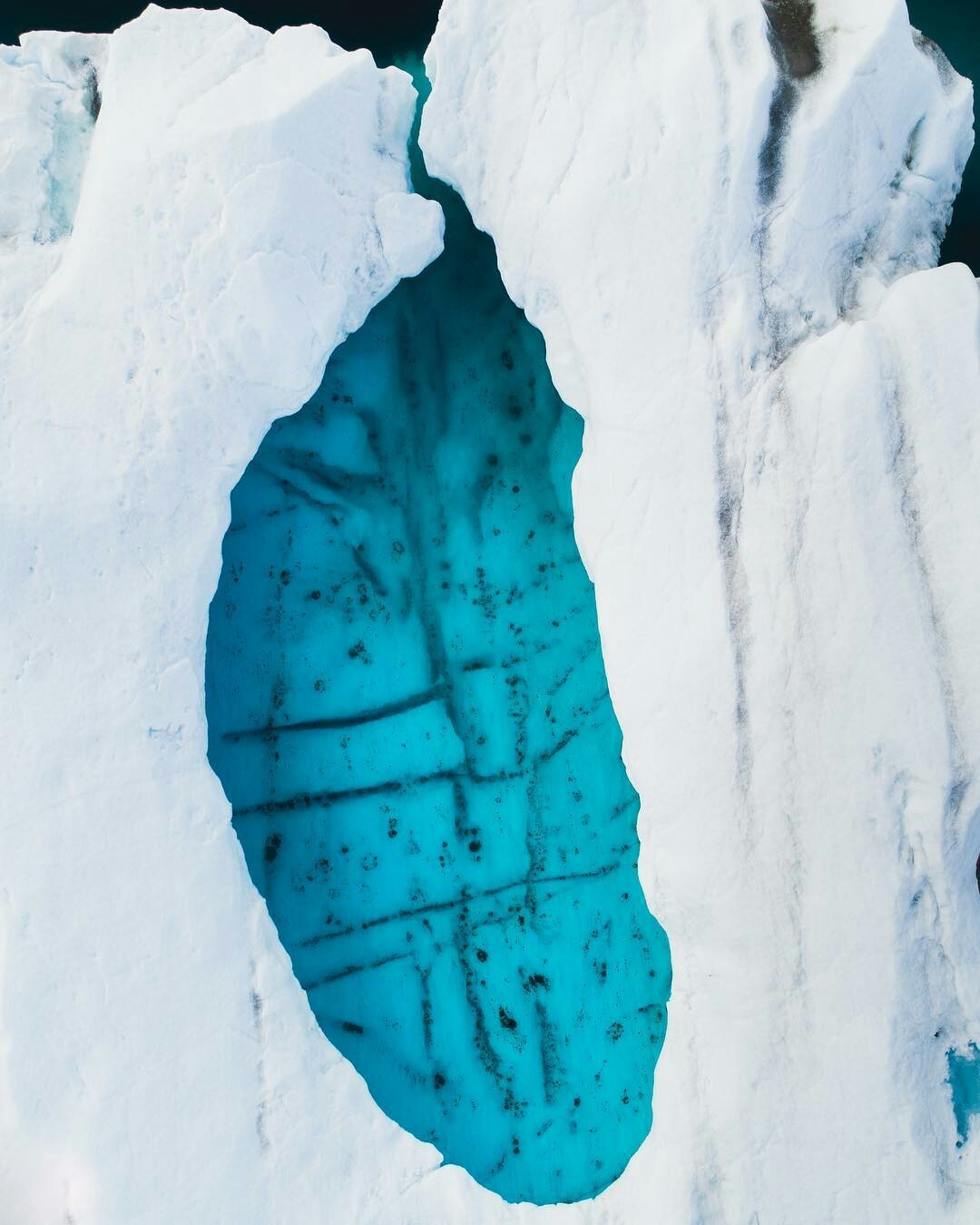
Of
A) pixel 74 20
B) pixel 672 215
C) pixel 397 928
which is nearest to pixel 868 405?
pixel 672 215

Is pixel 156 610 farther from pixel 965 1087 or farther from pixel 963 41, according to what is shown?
pixel 963 41

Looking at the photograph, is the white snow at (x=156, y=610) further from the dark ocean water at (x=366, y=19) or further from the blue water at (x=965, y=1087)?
the blue water at (x=965, y=1087)

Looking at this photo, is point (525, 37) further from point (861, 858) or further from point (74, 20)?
point (861, 858)

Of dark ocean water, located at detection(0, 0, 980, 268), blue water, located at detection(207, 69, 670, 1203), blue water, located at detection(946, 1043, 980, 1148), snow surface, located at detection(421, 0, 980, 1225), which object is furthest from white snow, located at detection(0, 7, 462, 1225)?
blue water, located at detection(946, 1043, 980, 1148)

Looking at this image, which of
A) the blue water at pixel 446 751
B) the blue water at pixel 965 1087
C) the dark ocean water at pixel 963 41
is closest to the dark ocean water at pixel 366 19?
the dark ocean water at pixel 963 41

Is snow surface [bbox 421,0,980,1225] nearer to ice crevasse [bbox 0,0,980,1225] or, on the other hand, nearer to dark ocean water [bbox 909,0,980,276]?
ice crevasse [bbox 0,0,980,1225]

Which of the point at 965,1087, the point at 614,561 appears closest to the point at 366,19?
the point at 614,561
